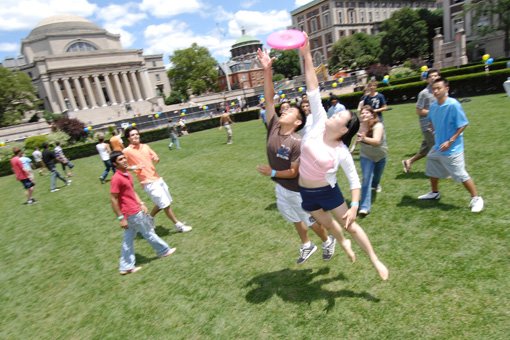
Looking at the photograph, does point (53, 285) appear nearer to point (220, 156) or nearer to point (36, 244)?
point (36, 244)

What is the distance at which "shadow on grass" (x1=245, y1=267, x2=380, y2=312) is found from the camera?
3531 mm

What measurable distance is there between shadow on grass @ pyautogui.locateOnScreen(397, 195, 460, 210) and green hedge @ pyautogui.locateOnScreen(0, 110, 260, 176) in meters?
24.7

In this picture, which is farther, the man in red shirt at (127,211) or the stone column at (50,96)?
the stone column at (50,96)

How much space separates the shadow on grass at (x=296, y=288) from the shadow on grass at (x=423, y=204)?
2343 mm

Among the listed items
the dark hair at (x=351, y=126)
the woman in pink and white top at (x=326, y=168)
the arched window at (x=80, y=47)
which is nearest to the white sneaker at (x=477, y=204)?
the woman in pink and white top at (x=326, y=168)

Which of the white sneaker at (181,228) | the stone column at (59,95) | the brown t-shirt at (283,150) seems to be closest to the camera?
the brown t-shirt at (283,150)

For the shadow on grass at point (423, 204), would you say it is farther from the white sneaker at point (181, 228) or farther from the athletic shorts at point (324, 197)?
the white sneaker at point (181, 228)

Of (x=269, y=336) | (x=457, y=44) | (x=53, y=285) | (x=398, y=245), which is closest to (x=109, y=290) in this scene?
(x=53, y=285)

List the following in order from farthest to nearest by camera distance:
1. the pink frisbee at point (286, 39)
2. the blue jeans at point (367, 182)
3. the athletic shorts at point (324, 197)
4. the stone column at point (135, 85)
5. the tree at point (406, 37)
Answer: the stone column at point (135, 85) → the tree at point (406, 37) → the blue jeans at point (367, 182) → the athletic shorts at point (324, 197) → the pink frisbee at point (286, 39)

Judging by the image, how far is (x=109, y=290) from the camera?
15.3 ft

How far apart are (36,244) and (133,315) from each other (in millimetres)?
4751

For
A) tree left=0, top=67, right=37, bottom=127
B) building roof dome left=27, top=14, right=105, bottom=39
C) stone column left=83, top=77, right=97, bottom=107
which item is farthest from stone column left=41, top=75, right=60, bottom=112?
building roof dome left=27, top=14, right=105, bottom=39

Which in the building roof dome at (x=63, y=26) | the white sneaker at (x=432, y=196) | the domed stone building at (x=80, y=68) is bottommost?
the white sneaker at (x=432, y=196)

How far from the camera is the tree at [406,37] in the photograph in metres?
52.9
